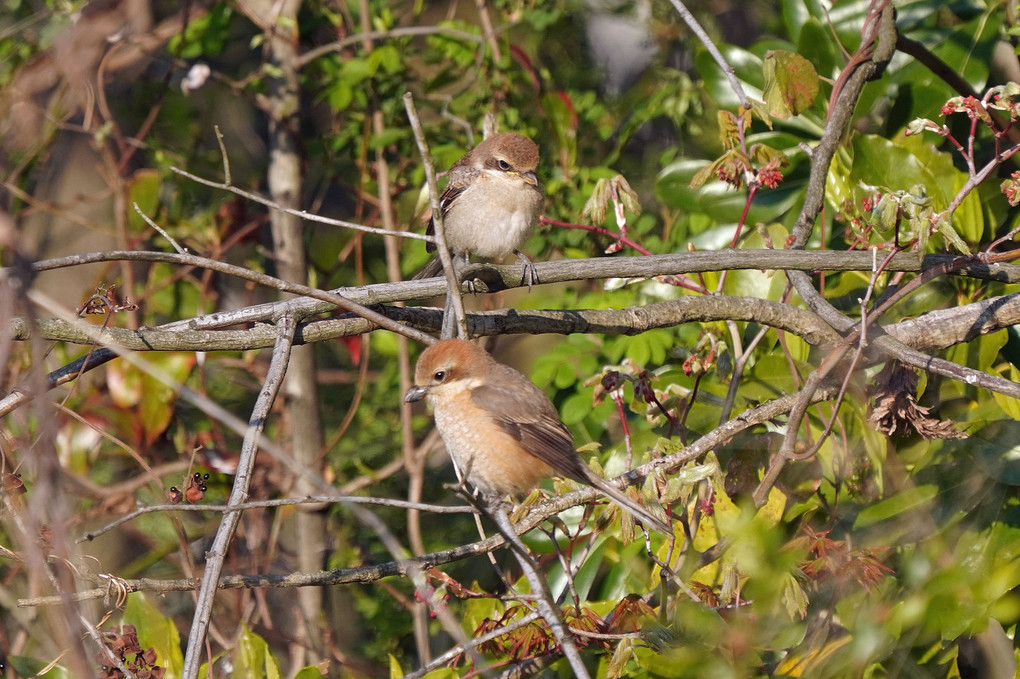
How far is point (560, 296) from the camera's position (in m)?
4.66

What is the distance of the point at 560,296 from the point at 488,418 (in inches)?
59.4

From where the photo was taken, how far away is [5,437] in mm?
2619

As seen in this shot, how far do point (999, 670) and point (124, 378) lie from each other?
4.36m

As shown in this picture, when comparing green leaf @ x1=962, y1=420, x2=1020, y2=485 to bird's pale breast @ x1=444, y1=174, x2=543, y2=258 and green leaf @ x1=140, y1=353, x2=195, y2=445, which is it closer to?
bird's pale breast @ x1=444, y1=174, x2=543, y2=258

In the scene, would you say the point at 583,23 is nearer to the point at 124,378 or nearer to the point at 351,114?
the point at 351,114

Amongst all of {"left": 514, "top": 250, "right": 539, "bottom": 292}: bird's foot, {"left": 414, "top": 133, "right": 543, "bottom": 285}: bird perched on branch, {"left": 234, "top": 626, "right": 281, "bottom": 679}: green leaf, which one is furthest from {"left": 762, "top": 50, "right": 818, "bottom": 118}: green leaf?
{"left": 234, "top": 626, "right": 281, "bottom": 679}: green leaf

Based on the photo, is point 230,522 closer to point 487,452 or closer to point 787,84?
point 487,452

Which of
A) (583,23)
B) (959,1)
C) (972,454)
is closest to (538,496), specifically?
(972,454)

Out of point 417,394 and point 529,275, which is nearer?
point 529,275

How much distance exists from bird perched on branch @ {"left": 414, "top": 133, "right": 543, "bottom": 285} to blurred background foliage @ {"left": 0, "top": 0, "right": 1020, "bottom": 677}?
0.83 ft

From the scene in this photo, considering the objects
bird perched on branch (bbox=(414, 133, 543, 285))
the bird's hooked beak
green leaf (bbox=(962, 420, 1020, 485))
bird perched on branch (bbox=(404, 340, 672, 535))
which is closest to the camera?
green leaf (bbox=(962, 420, 1020, 485))

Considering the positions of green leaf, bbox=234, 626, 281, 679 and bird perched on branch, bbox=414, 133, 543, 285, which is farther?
bird perched on branch, bbox=414, 133, 543, 285

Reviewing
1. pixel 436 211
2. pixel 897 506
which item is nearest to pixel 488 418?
pixel 436 211

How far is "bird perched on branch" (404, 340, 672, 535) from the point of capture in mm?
3193
